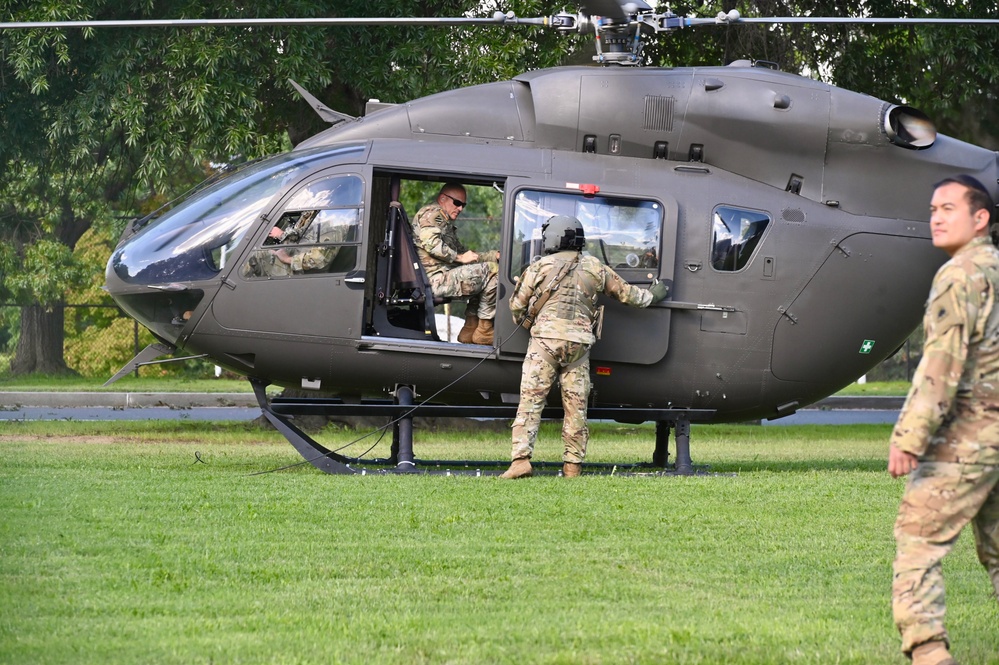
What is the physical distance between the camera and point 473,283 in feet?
38.7

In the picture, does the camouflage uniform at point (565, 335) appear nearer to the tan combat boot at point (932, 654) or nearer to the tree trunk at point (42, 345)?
the tan combat boot at point (932, 654)

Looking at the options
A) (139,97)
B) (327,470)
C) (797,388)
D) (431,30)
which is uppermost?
(431,30)

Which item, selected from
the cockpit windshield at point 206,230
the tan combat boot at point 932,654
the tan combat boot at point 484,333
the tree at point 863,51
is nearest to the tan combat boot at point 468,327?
the tan combat boot at point 484,333

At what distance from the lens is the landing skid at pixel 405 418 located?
11.4 m

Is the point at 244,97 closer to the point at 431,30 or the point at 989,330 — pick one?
the point at 431,30

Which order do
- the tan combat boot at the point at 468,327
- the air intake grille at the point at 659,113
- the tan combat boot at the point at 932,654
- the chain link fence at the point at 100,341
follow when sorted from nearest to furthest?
the tan combat boot at the point at 932,654, the air intake grille at the point at 659,113, the tan combat boot at the point at 468,327, the chain link fence at the point at 100,341

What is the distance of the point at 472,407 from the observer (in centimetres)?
1159

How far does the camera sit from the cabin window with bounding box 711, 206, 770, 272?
11477 millimetres

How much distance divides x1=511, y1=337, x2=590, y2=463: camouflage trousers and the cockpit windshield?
2476 mm

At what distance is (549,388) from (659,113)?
8.76ft

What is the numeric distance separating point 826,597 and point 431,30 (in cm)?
1114

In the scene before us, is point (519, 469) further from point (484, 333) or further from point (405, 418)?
point (484, 333)

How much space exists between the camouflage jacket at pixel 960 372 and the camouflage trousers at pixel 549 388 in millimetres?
6095

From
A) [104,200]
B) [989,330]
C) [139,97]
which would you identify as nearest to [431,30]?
[139,97]
